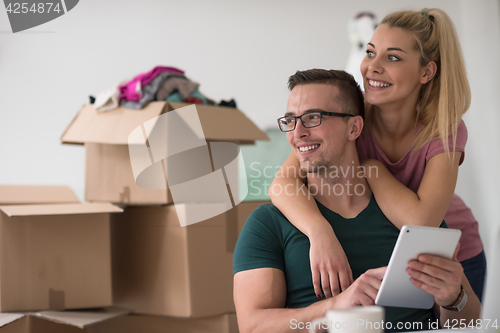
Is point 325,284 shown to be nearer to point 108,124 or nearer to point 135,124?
point 135,124

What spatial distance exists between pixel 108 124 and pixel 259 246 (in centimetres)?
97

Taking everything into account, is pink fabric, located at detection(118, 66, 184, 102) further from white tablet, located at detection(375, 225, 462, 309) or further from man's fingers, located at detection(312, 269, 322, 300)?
white tablet, located at detection(375, 225, 462, 309)

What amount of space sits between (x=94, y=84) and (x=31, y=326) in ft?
5.26

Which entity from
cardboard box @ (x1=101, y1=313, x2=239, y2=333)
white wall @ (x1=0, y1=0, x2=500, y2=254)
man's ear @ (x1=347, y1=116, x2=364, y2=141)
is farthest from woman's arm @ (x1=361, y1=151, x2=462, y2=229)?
white wall @ (x1=0, y1=0, x2=500, y2=254)

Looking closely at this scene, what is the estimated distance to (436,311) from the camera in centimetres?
109

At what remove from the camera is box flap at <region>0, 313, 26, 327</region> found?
141 centimetres

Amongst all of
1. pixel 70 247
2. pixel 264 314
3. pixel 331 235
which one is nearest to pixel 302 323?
pixel 264 314

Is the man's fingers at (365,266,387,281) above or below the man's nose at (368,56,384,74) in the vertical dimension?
below

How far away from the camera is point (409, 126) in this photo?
125 cm

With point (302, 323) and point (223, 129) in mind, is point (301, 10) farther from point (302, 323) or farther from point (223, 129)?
point (302, 323)

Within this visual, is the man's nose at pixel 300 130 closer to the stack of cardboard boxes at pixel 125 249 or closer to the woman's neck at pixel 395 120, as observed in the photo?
the woman's neck at pixel 395 120

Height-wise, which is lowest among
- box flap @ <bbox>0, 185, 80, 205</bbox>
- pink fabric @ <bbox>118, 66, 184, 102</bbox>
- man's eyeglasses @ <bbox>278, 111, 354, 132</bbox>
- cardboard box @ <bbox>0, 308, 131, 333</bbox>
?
cardboard box @ <bbox>0, 308, 131, 333</bbox>

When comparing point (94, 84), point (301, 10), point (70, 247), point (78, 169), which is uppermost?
point (301, 10)

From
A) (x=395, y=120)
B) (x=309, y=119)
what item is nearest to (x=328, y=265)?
(x=309, y=119)
